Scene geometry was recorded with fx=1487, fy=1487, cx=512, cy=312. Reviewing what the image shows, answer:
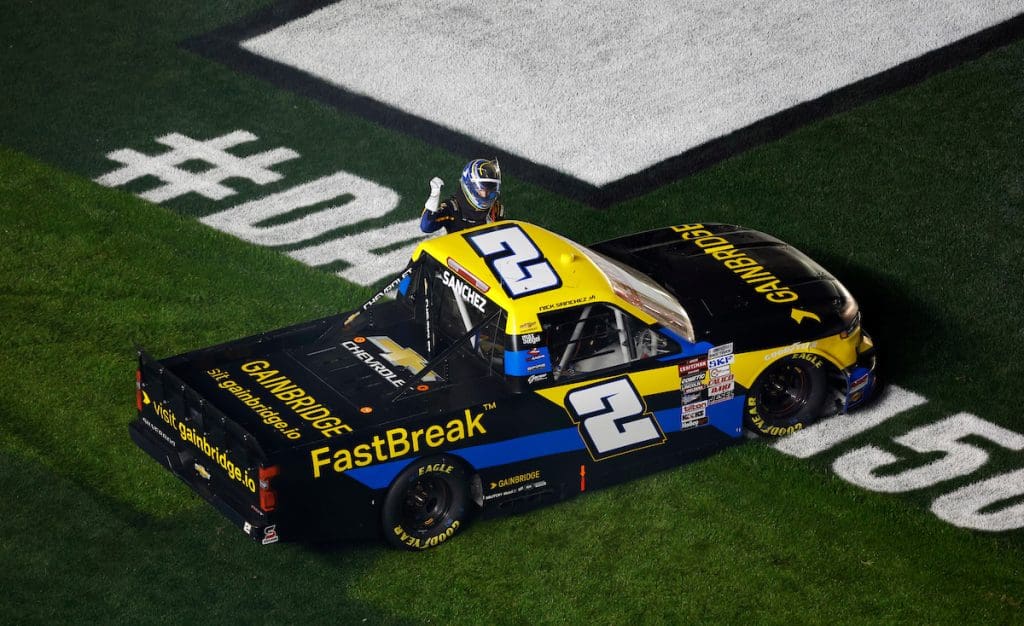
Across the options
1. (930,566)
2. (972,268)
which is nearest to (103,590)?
(930,566)

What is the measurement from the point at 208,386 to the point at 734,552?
3852 millimetres

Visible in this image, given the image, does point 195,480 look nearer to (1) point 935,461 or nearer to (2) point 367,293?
(2) point 367,293

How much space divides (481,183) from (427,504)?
2.72 metres

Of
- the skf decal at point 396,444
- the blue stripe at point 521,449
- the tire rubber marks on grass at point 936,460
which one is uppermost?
the skf decal at point 396,444

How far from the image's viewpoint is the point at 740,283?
37.6 feet

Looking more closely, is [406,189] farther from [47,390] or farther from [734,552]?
[734,552]

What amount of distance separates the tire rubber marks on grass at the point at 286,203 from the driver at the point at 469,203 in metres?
2.06

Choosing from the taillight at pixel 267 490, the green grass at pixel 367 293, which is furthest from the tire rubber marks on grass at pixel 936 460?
the taillight at pixel 267 490

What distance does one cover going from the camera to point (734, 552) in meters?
10.2

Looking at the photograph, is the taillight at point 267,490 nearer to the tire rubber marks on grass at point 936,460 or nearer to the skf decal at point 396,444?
the skf decal at point 396,444

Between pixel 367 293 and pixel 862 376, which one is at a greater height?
pixel 862 376

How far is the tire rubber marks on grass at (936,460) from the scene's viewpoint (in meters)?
10.8

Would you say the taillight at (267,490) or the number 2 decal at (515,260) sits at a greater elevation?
the number 2 decal at (515,260)

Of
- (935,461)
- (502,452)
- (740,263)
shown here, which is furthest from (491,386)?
(935,461)
